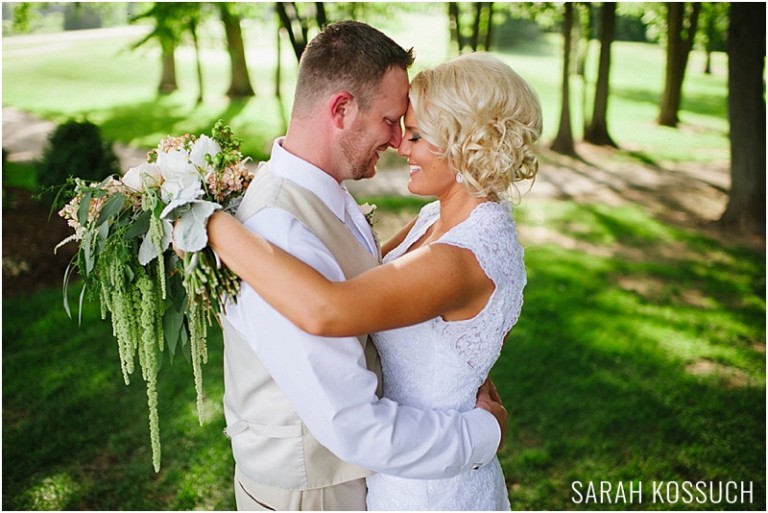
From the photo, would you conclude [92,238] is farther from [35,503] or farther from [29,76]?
[29,76]

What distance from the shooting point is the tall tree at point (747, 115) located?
29.7ft

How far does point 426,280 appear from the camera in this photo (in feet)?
6.82

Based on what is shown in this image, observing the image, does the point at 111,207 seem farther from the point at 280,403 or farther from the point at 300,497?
the point at 300,497

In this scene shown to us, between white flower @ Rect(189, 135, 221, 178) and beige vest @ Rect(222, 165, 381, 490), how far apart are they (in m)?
0.16

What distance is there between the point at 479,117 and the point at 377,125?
34 centimetres

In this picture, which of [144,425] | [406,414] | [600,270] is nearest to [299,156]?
[406,414]

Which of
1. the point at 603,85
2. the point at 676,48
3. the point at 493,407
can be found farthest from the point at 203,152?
the point at 676,48

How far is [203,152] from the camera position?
2289mm

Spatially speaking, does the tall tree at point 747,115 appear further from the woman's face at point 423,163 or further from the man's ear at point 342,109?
the man's ear at point 342,109

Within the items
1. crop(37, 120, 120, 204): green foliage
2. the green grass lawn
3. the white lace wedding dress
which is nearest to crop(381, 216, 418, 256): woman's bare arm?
the white lace wedding dress

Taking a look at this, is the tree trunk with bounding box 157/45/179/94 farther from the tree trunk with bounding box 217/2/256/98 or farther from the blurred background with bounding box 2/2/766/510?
the blurred background with bounding box 2/2/766/510

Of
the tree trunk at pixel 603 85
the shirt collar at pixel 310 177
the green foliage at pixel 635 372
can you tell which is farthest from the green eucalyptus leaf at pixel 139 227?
the tree trunk at pixel 603 85

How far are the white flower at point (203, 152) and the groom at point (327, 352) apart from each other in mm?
158

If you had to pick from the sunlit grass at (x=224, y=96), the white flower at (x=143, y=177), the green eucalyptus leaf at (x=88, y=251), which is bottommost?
the sunlit grass at (x=224, y=96)
